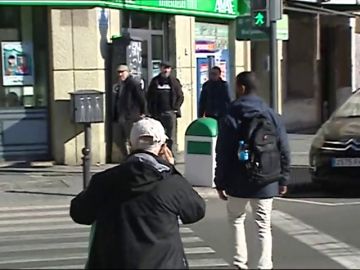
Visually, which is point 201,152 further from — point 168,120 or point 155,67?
point 155,67

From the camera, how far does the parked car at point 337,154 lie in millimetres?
12320

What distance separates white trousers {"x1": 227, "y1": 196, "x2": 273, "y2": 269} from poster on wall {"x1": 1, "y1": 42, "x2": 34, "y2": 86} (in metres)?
9.04

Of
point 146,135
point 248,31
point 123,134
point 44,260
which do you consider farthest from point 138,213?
point 123,134

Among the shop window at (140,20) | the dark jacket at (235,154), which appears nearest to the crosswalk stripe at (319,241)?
the dark jacket at (235,154)

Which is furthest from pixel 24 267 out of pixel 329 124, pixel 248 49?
pixel 248 49

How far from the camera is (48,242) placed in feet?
30.8

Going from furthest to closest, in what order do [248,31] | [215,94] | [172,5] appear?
[172,5] < [215,94] < [248,31]

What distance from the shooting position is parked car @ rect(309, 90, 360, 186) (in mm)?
12320

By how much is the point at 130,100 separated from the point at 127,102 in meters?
0.07

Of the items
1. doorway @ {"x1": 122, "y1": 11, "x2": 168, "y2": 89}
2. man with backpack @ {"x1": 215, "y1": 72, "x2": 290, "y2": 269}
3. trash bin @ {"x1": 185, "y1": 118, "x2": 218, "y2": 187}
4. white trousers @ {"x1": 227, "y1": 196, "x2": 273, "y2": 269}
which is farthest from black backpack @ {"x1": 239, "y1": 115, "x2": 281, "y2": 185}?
doorway @ {"x1": 122, "y1": 11, "x2": 168, "y2": 89}

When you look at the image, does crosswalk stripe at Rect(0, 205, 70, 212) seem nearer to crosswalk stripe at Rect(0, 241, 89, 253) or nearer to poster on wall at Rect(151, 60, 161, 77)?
crosswalk stripe at Rect(0, 241, 89, 253)

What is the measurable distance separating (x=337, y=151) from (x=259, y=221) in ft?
A: 18.2

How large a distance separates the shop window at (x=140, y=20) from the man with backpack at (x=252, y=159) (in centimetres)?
996

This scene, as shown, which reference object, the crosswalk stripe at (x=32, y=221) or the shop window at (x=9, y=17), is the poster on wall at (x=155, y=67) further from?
the crosswalk stripe at (x=32, y=221)
